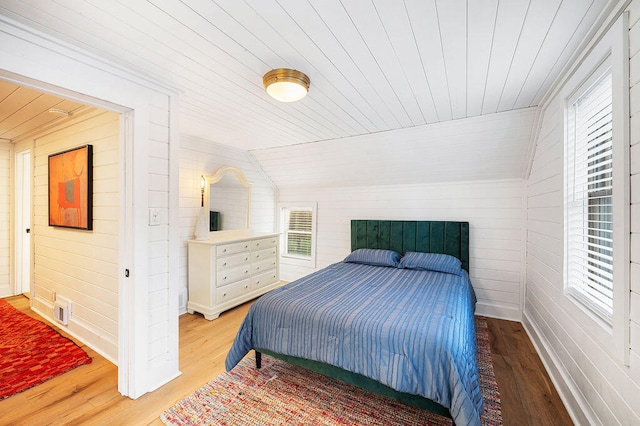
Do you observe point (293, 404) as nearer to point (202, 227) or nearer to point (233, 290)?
point (233, 290)

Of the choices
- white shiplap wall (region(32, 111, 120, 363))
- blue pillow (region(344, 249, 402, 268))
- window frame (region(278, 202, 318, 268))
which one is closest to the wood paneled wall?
white shiplap wall (region(32, 111, 120, 363))

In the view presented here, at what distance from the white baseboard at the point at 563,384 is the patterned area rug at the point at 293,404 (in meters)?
0.39

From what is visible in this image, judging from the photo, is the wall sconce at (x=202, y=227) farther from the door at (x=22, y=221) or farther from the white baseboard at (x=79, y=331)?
the door at (x=22, y=221)

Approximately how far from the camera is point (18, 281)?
386 cm

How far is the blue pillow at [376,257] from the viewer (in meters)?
3.38

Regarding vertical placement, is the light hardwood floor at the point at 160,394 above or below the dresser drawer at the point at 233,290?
below

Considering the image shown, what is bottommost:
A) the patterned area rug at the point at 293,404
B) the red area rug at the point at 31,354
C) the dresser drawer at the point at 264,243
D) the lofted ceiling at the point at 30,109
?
the patterned area rug at the point at 293,404

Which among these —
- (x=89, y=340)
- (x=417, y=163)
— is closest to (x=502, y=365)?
(x=417, y=163)

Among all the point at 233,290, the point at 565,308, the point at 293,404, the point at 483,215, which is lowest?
the point at 293,404

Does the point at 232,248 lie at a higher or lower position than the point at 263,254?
higher

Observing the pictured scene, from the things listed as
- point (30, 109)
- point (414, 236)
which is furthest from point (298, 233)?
point (30, 109)

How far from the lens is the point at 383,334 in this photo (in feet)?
5.35

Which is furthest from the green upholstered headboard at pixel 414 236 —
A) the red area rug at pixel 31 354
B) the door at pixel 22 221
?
the door at pixel 22 221

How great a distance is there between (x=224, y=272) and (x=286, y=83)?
92.6 inches
